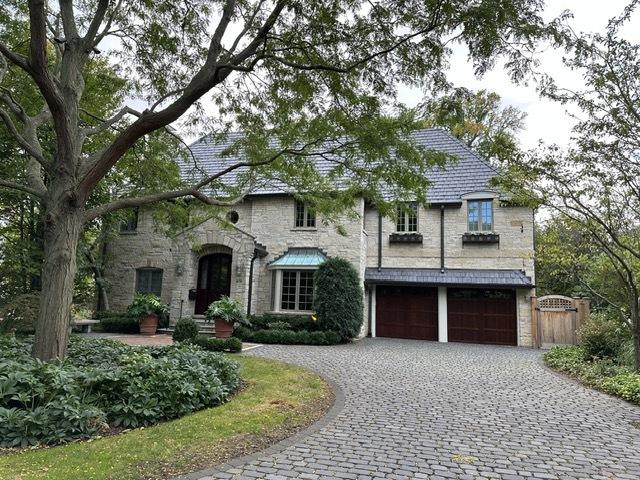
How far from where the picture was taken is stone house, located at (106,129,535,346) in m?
16.9

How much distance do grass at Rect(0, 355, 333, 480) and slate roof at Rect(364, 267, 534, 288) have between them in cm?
1087

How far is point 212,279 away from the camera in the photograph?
1809cm

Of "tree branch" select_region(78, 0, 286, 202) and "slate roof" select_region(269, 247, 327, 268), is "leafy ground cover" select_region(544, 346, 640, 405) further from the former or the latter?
"tree branch" select_region(78, 0, 286, 202)

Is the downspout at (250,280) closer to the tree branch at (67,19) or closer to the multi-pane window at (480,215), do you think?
the multi-pane window at (480,215)

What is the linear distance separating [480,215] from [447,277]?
121 inches

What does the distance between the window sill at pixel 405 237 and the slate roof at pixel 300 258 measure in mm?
3287

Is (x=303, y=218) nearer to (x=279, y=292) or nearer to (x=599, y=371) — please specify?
(x=279, y=292)

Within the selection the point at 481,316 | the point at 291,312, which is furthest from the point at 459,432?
the point at 481,316

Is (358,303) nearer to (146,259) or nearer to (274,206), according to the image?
(274,206)

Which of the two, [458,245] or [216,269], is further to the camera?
[216,269]

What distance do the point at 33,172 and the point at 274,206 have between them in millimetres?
11156

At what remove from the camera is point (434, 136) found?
20422mm

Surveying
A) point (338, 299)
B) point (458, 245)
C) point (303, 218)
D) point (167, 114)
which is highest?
point (303, 218)

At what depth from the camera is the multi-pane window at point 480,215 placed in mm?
17562
